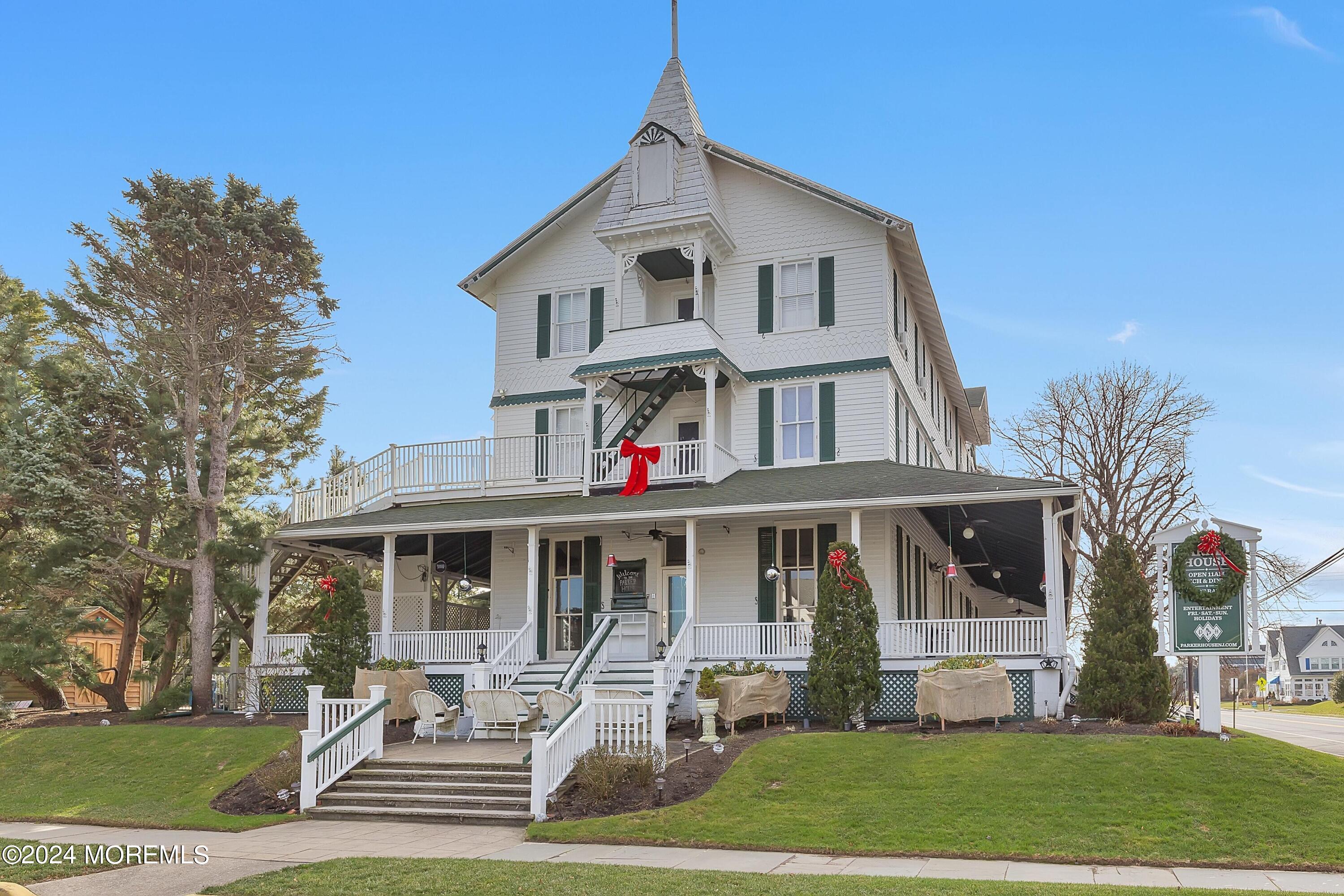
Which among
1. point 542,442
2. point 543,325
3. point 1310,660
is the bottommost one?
point 1310,660

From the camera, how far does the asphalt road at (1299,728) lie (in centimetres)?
2737

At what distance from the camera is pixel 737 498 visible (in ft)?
64.8

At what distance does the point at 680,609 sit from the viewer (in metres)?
22.0

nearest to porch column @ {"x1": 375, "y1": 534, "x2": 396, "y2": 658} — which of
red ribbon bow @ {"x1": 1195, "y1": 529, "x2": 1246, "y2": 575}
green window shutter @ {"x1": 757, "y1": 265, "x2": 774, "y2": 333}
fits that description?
green window shutter @ {"x1": 757, "y1": 265, "x2": 774, "y2": 333}

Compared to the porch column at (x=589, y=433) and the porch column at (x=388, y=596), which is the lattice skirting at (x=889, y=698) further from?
the porch column at (x=388, y=596)

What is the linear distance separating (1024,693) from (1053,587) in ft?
5.72

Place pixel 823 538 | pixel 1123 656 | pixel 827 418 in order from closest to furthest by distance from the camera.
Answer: pixel 1123 656, pixel 823 538, pixel 827 418

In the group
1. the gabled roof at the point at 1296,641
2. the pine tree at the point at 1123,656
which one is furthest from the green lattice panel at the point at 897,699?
the gabled roof at the point at 1296,641

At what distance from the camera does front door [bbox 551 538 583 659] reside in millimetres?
22547

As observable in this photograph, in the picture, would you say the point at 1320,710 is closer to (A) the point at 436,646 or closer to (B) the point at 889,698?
(B) the point at 889,698

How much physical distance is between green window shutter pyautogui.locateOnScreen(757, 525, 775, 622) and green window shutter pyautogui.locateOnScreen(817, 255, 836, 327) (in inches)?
187

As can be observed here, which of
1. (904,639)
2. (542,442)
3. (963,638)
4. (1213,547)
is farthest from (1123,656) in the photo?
(542,442)

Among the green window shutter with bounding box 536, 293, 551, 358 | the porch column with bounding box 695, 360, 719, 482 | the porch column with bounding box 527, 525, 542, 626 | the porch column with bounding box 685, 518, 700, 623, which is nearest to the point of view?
the porch column with bounding box 685, 518, 700, 623

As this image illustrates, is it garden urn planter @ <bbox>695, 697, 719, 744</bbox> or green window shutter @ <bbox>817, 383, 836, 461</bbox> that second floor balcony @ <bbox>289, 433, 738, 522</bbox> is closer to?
green window shutter @ <bbox>817, 383, 836, 461</bbox>
